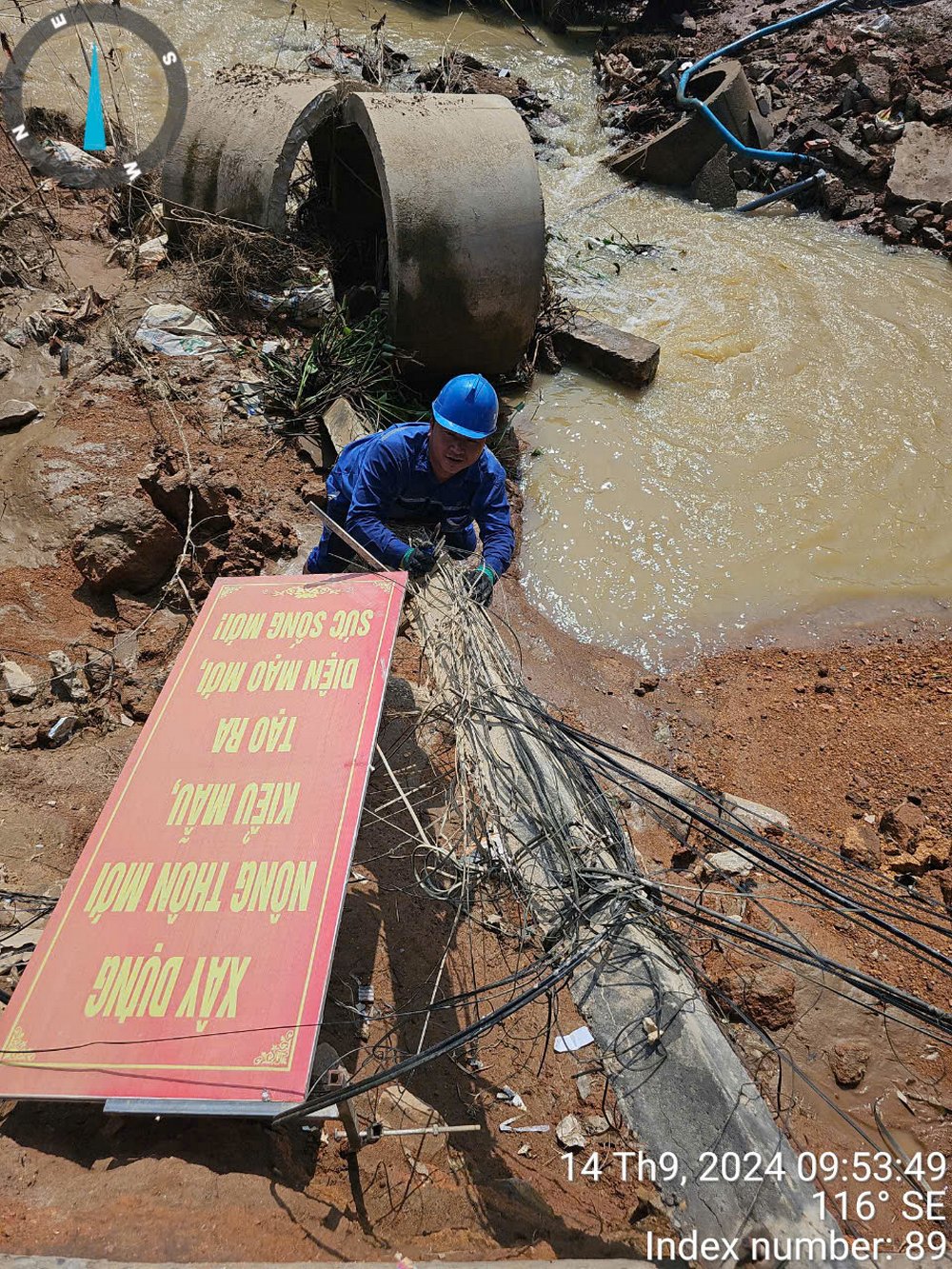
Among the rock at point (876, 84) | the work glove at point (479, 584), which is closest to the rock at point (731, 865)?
the work glove at point (479, 584)

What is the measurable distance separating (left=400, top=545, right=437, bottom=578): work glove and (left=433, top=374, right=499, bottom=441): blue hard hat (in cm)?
52

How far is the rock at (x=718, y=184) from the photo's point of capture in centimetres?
968

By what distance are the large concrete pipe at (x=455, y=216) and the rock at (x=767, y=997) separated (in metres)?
4.57

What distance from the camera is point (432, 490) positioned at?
379cm

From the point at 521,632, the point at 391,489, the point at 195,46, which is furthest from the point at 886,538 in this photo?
the point at 195,46

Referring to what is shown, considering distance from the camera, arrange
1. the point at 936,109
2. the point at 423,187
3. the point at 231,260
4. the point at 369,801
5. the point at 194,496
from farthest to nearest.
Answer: the point at 936,109 → the point at 231,260 → the point at 423,187 → the point at 194,496 → the point at 369,801

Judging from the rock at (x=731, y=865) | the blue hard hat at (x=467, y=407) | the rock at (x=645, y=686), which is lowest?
the rock at (x=645, y=686)

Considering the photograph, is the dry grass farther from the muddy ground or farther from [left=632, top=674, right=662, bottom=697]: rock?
[left=632, top=674, right=662, bottom=697]: rock

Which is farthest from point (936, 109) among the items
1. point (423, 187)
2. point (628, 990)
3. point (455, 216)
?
point (628, 990)

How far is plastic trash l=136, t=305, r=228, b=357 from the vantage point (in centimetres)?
585

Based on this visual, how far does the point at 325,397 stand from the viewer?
5.83 m

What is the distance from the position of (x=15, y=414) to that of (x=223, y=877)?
4327 mm

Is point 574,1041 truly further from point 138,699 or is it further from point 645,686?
point 138,699

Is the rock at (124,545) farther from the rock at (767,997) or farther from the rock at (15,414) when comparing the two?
the rock at (767,997)
